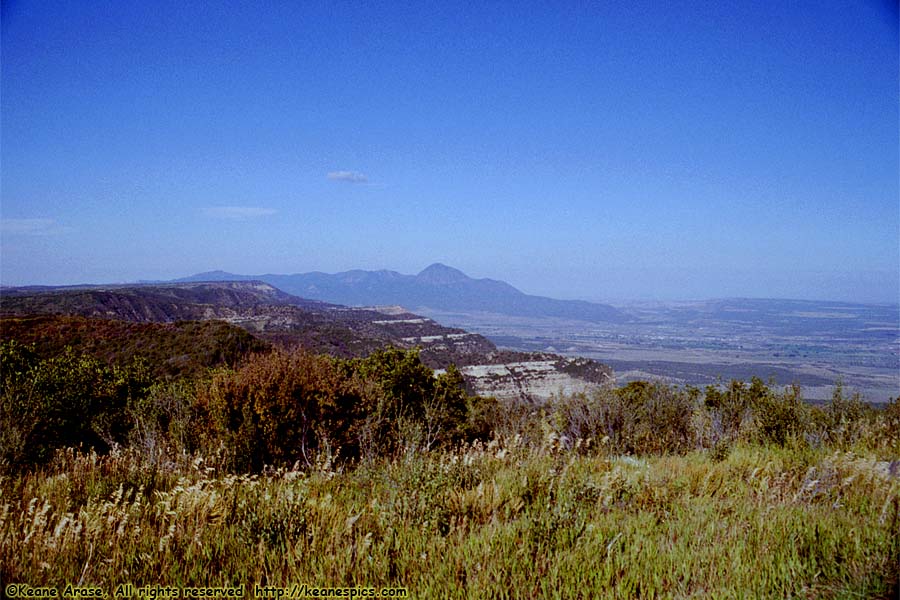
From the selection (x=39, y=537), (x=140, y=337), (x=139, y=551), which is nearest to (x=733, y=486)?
(x=139, y=551)

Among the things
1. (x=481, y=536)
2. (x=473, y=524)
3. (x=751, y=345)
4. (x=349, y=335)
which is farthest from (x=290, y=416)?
(x=751, y=345)

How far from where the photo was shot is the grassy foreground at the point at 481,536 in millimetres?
2574

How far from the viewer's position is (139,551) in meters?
2.86

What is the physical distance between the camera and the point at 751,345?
107062 millimetres

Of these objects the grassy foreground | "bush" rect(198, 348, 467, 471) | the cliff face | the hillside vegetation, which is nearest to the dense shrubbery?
"bush" rect(198, 348, 467, 471)

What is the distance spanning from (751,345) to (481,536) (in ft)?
399

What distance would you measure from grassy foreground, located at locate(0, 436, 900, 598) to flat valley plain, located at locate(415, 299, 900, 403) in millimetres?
8207

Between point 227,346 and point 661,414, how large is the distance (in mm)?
41266

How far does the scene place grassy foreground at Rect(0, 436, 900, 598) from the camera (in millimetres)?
2574

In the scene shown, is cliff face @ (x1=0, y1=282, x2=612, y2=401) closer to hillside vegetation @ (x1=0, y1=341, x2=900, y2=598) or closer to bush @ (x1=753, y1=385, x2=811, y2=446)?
bush @ (x1=753, y1=385, x2=811, y2=446)

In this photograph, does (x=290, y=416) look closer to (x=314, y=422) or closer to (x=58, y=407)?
(x=314, y=422)

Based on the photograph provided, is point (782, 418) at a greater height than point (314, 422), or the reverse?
point (782, 418)

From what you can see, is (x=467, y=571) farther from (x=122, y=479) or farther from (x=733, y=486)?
(x=122, y=479)

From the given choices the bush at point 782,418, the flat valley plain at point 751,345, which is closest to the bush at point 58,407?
the bush at point 782,418
